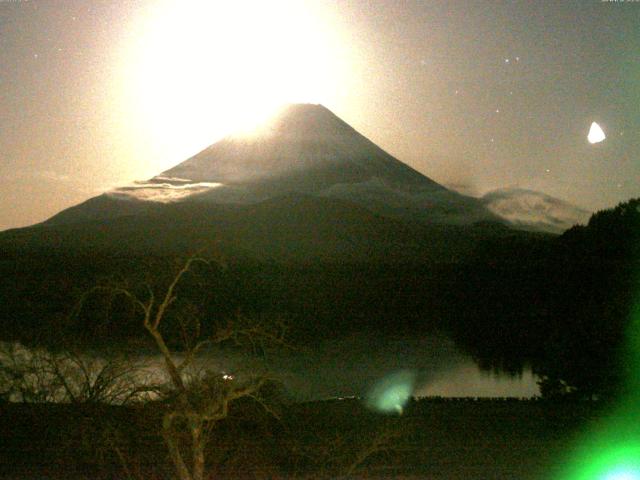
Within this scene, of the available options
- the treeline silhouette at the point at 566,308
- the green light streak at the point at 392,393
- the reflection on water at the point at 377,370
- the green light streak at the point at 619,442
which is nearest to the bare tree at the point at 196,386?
the green light streak at the point at 619,442

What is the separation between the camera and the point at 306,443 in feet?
22.1

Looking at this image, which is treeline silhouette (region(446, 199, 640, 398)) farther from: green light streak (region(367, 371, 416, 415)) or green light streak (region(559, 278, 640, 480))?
green light streak (region(367, 371, 416, 415))

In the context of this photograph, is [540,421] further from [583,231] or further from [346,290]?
[346,290]

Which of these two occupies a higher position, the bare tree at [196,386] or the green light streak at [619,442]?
the bare tree at [196,386]

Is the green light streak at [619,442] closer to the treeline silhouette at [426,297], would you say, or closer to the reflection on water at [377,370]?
the treeline silhouette at [426,297]

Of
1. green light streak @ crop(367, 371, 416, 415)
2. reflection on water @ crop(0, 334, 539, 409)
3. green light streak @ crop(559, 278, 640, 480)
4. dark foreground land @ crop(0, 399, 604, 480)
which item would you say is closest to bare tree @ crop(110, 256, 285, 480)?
dark foreground land @ crop(0, 399, 604, 480)

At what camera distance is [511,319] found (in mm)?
22000

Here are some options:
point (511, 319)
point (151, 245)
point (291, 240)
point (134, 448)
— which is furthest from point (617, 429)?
point (291, 240)

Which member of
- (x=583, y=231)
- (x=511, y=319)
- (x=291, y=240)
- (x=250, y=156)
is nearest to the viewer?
(x=583, y=231)

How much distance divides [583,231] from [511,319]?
812 cm

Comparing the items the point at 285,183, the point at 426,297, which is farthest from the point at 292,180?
the point at 426,297

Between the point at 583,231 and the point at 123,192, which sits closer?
the point at 583,231

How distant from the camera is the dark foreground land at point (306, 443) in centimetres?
607

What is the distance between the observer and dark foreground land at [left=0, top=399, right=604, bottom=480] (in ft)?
19.9
